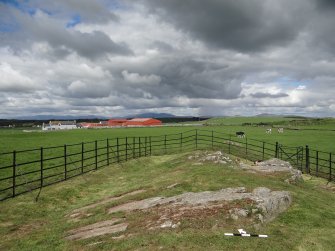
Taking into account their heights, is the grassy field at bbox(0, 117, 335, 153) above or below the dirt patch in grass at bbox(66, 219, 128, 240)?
below

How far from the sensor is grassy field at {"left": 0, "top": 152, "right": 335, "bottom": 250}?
9.90m

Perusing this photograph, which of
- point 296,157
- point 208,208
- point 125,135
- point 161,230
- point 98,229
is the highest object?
point 208,208

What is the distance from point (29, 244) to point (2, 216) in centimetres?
461

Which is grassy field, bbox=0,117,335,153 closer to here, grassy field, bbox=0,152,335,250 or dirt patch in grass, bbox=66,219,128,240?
grassy field, bbox=0,152,335,250

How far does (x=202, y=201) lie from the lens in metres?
13.0

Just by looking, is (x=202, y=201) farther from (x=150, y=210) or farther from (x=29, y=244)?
(x=29, y=244)

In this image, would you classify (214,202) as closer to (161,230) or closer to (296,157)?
(161,230)

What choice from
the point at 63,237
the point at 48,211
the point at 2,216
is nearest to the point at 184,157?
the point at 48,211

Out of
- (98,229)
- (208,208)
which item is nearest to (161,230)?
(208,208)

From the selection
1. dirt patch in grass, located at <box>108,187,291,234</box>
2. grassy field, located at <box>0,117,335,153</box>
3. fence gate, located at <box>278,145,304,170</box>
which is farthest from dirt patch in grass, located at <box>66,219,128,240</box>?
grassy field, located at <box>0,117,335,153</box>

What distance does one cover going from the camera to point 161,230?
10.7 m

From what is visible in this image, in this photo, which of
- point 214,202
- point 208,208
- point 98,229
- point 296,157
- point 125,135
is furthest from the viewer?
point 125,135

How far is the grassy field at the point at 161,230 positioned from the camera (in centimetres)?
990

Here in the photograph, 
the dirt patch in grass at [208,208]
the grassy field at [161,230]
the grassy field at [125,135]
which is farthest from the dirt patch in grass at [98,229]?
the grassy field at [125,135]
